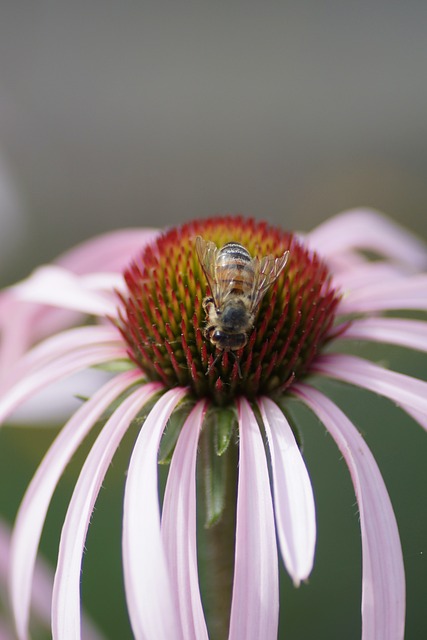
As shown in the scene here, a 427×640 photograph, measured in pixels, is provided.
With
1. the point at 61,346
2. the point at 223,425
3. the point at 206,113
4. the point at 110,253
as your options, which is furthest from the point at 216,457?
the point at 206,113

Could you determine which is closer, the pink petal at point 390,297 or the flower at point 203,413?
the flower at point 203,413

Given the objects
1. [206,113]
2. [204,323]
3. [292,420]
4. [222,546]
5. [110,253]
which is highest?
[206,113]

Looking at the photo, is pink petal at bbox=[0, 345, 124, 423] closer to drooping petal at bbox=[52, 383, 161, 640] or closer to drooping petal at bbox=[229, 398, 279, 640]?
drooping petal at bbox=[52, 383, 161, 640]

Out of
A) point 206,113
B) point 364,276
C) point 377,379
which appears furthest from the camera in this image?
point 206,113

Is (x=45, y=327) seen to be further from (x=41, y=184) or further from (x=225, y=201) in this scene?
(x=41, y=184)

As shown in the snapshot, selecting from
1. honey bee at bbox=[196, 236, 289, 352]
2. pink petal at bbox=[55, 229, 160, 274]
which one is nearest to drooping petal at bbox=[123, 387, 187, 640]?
honey bee at bbox=[196, 236, 289, 352]

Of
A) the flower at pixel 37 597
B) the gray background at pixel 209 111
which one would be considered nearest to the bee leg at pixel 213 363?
the flower at pixel 37 597

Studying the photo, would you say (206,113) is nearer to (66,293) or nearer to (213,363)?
(66,293)

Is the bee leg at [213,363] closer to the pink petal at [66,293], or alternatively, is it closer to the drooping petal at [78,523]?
the drooping petal at [78,523]
